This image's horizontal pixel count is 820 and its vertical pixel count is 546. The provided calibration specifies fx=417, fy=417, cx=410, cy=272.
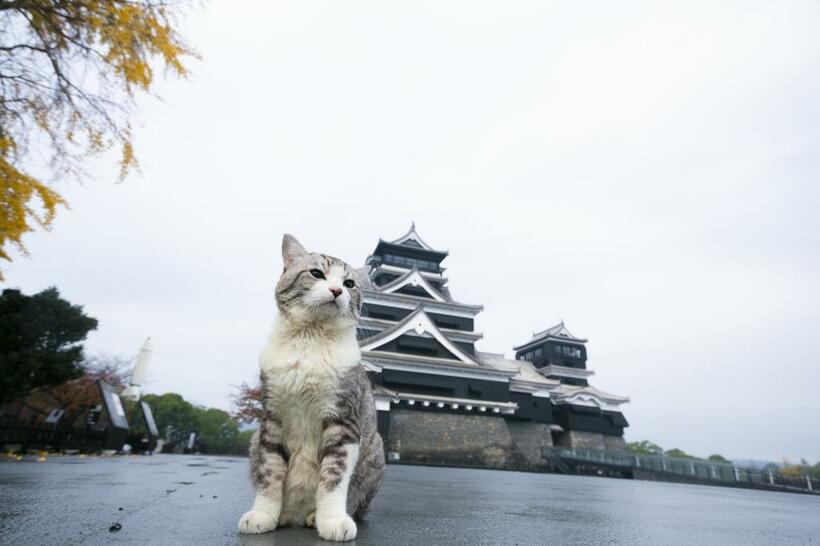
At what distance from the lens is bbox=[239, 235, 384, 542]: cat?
1.88 m

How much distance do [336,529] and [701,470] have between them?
809 inches

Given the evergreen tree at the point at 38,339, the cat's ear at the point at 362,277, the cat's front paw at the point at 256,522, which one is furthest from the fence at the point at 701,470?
the evergreen tree at the point at 38,339

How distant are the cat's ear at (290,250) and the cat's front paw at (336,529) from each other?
1.32 meters

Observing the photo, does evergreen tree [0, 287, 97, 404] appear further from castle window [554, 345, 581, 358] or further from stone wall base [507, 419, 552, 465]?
castle window [554, 345, 581, 358]

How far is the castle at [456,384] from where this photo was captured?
→ 19578 millimetres

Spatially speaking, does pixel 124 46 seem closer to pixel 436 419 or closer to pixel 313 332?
pixel 313 332

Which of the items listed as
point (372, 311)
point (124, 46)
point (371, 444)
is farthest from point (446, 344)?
point (371, 444)

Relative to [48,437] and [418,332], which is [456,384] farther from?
Result: [48,437]

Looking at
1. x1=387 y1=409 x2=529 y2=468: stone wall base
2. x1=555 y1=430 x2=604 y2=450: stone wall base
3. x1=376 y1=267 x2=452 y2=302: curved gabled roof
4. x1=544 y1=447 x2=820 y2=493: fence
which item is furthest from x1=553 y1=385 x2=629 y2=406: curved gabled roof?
x1=376 y1=267 x2=452 y2=302: curved gabled roof

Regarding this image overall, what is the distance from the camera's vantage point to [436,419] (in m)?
19.9

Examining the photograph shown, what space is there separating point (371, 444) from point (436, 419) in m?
18.6

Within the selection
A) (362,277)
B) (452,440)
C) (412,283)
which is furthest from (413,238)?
(362,277)

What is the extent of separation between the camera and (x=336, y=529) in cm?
176

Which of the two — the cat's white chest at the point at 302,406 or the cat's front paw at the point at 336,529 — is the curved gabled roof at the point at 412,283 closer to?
the cat's white chest at the point at 302,406
